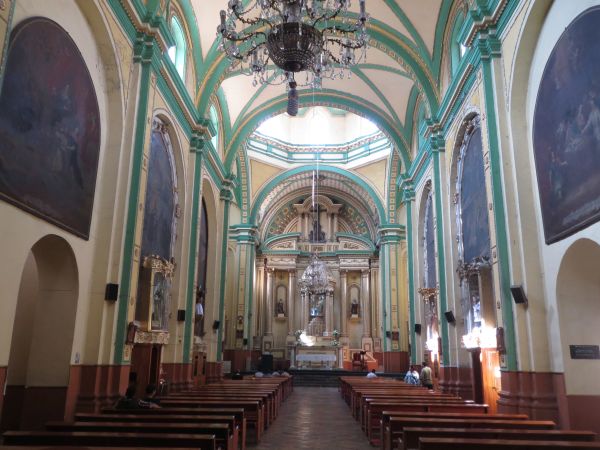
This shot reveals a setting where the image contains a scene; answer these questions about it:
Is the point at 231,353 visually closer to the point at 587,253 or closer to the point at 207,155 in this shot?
the point at 207,155

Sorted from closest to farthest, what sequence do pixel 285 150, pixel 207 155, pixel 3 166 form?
pixel 3 166 < pixel 207 155 < pixel 285 150

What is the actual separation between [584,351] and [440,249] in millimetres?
6073

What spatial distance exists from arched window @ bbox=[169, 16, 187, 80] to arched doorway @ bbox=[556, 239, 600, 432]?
31.2 ft

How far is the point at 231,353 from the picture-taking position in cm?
2402

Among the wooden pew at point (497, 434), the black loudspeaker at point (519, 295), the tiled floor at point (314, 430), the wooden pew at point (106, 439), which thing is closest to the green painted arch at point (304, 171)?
the tiled floor at point (314, 430)

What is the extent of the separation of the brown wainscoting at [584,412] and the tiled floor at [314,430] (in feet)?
9.74

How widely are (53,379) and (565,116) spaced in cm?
854

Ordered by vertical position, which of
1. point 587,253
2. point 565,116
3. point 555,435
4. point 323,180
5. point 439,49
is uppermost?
point 323,180

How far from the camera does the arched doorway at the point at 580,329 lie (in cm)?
715

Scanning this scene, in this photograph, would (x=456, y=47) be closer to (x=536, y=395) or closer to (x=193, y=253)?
(x=536, y=395)

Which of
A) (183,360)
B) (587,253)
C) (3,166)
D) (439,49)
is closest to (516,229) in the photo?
(587,253)

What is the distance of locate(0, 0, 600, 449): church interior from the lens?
6.87 meters

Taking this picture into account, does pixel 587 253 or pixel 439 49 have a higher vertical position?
pixel 439 49

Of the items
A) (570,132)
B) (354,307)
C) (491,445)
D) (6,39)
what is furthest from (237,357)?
(491,445)
